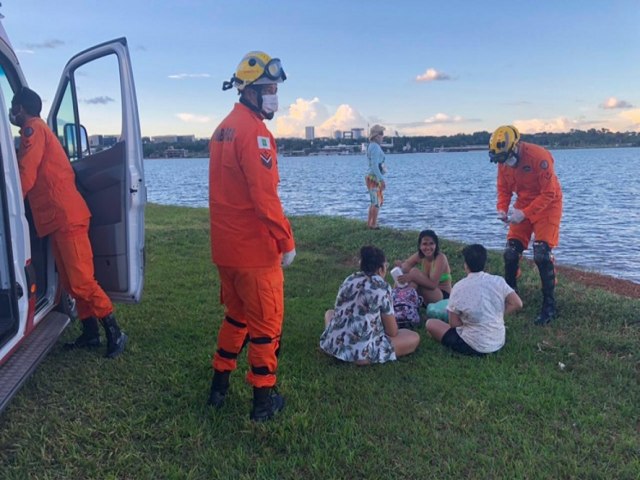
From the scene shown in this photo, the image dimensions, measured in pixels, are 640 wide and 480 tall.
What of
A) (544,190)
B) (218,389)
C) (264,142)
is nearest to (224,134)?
(264,142)

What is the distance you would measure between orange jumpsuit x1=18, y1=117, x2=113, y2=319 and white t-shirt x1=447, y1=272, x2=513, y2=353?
3.13 m

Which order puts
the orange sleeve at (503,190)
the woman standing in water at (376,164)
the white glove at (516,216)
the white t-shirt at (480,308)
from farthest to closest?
the woman standing in water at (376,164)
the orange sleeve at (503,190)
the white glove at (516,216)
the white t-shirt at (480,308)

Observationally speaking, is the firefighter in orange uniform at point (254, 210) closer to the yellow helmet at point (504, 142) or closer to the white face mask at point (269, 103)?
the white face mask at point (269, 103)

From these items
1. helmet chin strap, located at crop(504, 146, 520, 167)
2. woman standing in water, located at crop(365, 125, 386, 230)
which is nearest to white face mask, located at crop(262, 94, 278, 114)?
helmet chin strap, located at crop(504, 146, 520, 167)

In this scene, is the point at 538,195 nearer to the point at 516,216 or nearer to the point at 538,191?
the point at 538,191

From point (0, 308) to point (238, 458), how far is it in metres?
2.07

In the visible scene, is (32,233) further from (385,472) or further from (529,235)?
(529,235)

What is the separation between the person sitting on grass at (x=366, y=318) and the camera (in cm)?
475

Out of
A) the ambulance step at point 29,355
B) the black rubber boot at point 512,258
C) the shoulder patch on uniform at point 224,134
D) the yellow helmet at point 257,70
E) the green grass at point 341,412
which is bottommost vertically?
the green grass at point 341,412

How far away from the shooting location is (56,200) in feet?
14.6

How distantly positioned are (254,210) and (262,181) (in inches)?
8.8

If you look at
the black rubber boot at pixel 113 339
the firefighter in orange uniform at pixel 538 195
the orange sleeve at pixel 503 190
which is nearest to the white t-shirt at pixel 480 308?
the firefighter in orange uniform at pixel 538 195

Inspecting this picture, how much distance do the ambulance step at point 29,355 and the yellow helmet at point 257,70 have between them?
8.12 ft

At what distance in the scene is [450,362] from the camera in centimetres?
488
